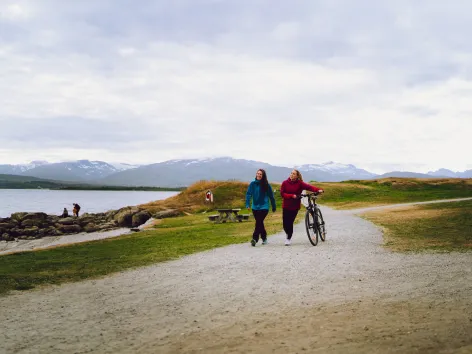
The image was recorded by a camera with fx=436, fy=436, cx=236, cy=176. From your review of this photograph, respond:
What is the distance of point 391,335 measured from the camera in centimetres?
576

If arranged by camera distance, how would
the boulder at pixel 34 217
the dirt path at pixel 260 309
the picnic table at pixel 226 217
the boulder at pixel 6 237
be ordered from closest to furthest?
the dirt path at pixel 260 309 → the picnic table at pixel 226 217 → the boulder at pixel 6 237 → the boulder at pixel 34 217

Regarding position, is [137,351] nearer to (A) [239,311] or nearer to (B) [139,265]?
(A) [239,311]

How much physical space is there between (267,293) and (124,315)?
2763mm

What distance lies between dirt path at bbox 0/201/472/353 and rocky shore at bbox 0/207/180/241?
31.0 meters

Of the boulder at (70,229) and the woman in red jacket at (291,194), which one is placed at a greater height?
the woman in red jacket at (291,194)

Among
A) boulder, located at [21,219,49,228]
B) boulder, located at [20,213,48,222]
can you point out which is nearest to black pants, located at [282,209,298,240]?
boulder, located at [21,219,49,228]

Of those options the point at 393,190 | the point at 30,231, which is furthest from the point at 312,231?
the point at 393,190

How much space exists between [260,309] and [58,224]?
41.7 meters

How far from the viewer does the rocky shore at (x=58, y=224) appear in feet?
131

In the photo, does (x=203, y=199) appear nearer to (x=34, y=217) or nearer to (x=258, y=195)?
(x=34, y=217)

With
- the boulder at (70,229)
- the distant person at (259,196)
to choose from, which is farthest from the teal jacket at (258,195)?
the boulder at (70,229)

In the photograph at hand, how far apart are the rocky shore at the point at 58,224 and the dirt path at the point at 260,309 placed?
102 ft

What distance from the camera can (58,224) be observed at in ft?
147

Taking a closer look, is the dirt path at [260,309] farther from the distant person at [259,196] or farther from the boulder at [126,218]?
the boulder at [126,218]
